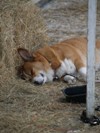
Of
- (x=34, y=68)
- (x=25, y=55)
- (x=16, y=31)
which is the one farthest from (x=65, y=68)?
(x=16, y=31)

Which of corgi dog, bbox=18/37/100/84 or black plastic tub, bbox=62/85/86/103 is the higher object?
corgi dog, bbox=18/37/100/84

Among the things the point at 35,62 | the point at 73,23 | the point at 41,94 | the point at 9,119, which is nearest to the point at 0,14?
the point at 35,62

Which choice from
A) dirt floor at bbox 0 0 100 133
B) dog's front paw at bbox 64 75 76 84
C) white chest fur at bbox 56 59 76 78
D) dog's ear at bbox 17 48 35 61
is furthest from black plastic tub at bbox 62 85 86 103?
dog's ear at bbox 17 48 35 61

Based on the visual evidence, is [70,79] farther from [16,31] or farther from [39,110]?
[39,110]

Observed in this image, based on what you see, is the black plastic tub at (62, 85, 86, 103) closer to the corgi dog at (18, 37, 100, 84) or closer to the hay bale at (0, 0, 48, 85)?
the corgi dog at (18, 37, 100, 84)

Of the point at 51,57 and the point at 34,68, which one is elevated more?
the point at 51,57

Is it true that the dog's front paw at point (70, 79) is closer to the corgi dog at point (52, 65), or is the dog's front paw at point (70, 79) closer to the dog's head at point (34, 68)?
the corgi dog at point (52, 65)

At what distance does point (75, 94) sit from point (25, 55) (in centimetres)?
122

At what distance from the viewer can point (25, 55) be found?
6242 millimetres

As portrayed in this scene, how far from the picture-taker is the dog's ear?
6.18 metres

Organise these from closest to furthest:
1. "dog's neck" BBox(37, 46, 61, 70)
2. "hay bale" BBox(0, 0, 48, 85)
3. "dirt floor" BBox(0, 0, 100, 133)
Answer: "dirt floor" BBox(0, 0, 100, 133) < "hay bale" BBox(0, 0, 48, 85) < "dog's neck" BBox(37, 46, 61, 70)

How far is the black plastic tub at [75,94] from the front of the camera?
17.2 feet

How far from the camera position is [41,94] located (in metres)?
5.64

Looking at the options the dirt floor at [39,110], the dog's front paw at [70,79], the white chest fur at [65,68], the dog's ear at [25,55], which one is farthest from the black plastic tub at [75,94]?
the dog's ear at [25,55]
